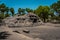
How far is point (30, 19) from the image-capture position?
47.5 meters

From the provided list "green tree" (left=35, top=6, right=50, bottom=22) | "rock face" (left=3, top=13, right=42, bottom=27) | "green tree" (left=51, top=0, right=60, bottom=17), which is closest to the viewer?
"rock face" (left=3, top=13, right=42, bottom=27)

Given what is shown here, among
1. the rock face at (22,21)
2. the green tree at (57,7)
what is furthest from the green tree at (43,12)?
the rock face at (22,21)

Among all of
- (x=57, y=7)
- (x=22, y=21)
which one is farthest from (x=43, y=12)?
(x=22, y=21)

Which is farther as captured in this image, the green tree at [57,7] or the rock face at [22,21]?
the green tree at [57,7]

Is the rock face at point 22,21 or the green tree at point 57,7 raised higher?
the green tree at point 57,7

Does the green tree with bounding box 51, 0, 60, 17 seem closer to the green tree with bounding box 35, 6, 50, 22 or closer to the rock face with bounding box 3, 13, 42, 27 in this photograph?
the green tree with bounding box 35, 6, 50, 22

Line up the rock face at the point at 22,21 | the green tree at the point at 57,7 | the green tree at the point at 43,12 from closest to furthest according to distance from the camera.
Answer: the rock face at the point at 22,21, the green tree at the point at 57,7, the green tree at the point at 43,12

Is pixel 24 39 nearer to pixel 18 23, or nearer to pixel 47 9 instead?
pixel 18 23

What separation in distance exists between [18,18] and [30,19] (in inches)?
151

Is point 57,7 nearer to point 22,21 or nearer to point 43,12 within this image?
point 43,12

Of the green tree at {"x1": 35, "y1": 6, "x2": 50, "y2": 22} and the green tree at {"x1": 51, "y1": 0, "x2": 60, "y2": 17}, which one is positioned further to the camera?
the green tree at {"x1": 35, "y1": 6, "x2": 50, "y2": 22}

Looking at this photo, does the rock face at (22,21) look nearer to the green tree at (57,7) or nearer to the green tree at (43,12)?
the green tree at (57,7)

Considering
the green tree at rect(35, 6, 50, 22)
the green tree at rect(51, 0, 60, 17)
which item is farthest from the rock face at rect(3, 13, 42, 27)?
the green tree at rect(35, 6, 50, 22)

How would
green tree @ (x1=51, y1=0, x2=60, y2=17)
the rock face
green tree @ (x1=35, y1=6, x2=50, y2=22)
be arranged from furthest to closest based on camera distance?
1. green tree @ (x1=35, y1=6, x2=50, y2=22)
2. green tree @ (x1=51, y1=0, x2=60, y2=17)
3. the rock face
